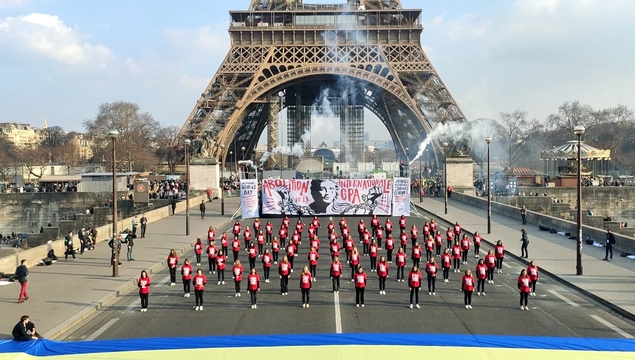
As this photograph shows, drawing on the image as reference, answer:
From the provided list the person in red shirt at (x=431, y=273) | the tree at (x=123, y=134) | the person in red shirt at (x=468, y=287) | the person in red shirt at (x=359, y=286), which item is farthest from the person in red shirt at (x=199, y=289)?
the tree at (x=123, y=134)

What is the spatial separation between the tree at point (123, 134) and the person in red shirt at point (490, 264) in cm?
6554

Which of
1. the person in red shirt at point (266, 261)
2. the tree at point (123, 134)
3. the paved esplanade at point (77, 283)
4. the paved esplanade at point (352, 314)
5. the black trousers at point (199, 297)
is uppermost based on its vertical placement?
the tree at point (123, 134)

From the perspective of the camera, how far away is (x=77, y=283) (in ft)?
64.7

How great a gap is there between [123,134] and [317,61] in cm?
3734

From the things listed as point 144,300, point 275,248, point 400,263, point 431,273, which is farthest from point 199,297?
point 400,263

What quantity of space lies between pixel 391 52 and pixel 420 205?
19.5m

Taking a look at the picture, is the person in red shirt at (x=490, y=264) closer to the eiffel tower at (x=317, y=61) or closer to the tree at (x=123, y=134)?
the eiffel tower at (x=317, y=61)

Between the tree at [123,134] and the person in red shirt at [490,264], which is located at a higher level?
the tree at [123,134]

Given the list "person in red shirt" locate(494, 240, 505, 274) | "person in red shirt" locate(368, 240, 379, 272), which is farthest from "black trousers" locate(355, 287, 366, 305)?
"person in red shirt" locate(494, 240, 505, 274)

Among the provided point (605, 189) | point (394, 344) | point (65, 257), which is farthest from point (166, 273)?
point (605, 189)

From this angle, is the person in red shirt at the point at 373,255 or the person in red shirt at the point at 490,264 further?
the person in red shirt at the point at 373,255

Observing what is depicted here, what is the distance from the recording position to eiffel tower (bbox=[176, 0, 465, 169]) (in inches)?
2269

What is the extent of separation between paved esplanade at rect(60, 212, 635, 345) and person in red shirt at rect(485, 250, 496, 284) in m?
0.38

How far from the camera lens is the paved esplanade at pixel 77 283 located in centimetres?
1537
